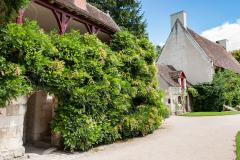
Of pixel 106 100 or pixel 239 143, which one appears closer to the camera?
pixel 239 143

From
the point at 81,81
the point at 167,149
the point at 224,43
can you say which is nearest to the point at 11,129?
the point at 81,81

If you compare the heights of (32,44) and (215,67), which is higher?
(215,67)

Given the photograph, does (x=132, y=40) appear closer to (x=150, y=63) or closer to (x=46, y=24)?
(x=150, y=63)

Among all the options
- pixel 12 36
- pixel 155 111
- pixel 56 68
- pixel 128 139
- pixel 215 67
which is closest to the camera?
pixel 12 36

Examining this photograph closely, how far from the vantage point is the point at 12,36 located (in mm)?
8492

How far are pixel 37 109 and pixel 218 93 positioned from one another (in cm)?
2044

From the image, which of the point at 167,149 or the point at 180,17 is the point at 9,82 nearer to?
the point at 167,149

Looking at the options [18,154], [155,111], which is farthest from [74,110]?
[155,111]

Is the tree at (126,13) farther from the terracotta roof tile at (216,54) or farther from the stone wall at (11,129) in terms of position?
the stone wall at (11,129)

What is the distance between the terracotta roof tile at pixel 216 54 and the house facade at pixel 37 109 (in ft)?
59.9

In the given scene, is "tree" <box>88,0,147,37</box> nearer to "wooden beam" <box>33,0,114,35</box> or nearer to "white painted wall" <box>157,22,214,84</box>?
"white painted wall" <box>157,22,214,84</box>

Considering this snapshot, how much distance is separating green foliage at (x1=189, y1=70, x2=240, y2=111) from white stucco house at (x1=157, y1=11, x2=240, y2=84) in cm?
103

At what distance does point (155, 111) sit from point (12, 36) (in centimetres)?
774

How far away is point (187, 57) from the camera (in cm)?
3083
